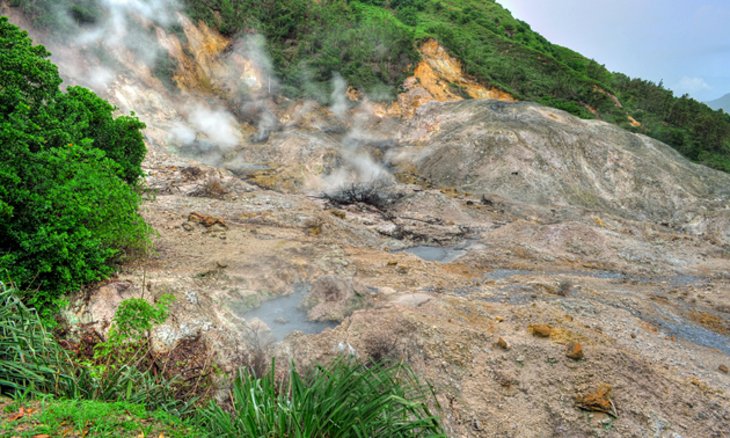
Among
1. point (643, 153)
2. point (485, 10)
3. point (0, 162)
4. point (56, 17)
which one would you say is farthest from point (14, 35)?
→ point (485, 10)

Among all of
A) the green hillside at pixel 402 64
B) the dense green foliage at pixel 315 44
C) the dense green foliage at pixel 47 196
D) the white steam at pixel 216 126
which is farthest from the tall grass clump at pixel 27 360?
the dense green foliage at pixel 315 44

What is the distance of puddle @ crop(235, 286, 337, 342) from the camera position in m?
7.75

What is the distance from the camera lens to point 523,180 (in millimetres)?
24219

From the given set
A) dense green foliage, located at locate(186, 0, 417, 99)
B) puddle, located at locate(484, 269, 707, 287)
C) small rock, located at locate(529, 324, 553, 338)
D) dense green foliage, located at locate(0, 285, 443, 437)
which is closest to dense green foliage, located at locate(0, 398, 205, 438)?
dense green foliage, located at locate(0, 285, 443, 437)

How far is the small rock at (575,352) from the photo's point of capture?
6.70m

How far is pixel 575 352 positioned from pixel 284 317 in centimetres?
558

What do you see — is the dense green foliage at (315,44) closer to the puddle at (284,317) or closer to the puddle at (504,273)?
the puddle at (504,273)

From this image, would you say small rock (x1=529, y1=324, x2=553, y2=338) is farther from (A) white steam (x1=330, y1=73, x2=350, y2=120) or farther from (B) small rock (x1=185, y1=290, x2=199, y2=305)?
(A) white steam (x1=330, y1=73, x2=350, y2=120)

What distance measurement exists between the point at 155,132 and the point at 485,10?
6300 centimetres

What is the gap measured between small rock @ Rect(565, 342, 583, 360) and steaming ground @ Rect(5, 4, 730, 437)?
0.13 metres

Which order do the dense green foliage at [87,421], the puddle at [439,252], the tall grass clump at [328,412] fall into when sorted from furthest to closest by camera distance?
the puddle at [439,252] → the dense green foliage at [87,421] → the tall grass clump at [328,412]

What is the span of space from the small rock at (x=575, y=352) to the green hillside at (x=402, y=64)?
1190 inches

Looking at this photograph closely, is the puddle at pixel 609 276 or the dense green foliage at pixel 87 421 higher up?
the puddle at pixel 609 276

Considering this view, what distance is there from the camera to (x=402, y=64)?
1457 inches
